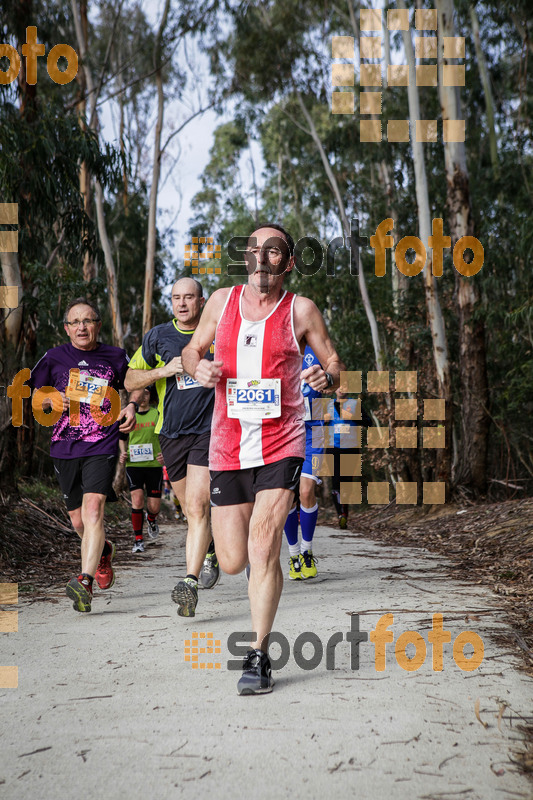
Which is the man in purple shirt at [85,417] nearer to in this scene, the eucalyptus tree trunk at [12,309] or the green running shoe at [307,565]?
the green running shoe at [307,565]

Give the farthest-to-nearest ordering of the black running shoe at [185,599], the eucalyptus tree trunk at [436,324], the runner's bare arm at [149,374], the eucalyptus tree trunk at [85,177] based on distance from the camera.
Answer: the eucalyptus tree trunk at [85,177] → the eucalyptus tree trunk at [436,324] → the runner's bare arm at [149,374] → the black running shoe at [185,599]

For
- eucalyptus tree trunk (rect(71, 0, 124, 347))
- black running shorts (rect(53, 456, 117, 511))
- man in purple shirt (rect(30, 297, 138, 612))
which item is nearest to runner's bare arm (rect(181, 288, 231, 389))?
man in purple shirt (rect(30, 297, 138, 612))

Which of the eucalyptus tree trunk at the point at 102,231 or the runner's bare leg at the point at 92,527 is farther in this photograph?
the eucalyptus tree trunk at the point at 102,231

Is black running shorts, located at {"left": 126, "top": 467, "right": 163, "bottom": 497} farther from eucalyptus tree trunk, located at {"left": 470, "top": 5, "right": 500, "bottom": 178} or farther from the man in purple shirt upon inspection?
eucalyptus tree trunk, located at {"left": 470, "top": 5, "right": 500, "bottom": 178}

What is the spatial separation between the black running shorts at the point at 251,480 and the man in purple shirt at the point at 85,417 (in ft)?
5.88

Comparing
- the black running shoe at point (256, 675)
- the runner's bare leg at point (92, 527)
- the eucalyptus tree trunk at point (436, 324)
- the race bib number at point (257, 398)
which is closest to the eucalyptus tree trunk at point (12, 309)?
the runner's bare leg at point (92, 527)

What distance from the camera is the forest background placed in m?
12.8

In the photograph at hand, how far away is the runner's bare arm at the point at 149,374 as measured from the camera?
554 centimetres

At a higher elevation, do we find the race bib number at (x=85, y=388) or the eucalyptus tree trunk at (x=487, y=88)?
the eucalyptus tree trunk at (x=487, y=88)

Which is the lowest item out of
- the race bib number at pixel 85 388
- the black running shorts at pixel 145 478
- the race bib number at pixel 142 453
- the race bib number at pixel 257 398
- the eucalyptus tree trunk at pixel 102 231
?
the black running shorts at pixel 145 478

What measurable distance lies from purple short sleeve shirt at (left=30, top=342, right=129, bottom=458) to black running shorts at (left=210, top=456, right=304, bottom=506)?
6.35 ft

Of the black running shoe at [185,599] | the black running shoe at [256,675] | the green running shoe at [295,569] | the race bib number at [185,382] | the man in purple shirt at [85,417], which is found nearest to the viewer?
the black running shoe at [256,675]

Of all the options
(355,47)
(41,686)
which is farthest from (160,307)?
(41,686)

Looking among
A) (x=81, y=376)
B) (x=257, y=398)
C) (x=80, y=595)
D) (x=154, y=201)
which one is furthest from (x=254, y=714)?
(x=154, y=201)
